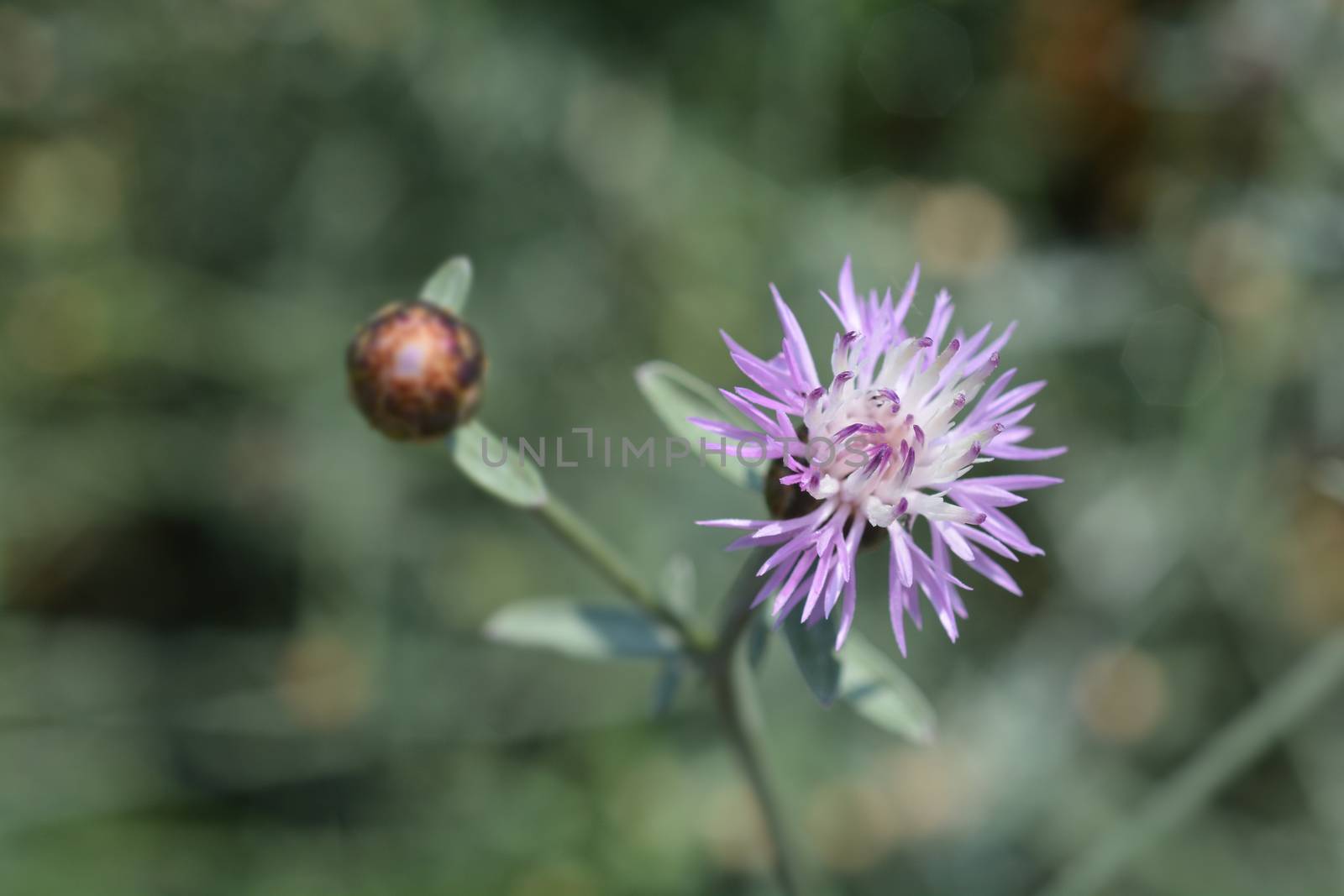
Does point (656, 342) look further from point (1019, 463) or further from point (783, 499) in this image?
point (783, 499)

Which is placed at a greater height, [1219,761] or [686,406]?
[686,406]

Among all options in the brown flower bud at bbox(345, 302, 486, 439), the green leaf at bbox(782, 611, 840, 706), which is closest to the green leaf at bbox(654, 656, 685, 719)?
the green leaf at bbox(782, 611, 840, 706)

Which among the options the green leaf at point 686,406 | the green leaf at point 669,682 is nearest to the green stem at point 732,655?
the green leaf at point 669,682

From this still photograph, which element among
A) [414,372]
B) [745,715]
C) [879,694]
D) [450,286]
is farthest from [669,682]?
[450,286]

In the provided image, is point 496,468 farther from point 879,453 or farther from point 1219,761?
point 1219,761

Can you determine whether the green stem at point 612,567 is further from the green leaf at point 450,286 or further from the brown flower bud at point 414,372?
the green leaf at point 450,286

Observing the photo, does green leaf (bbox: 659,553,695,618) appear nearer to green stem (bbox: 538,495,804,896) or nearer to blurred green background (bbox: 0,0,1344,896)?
green stem (bbox: 538,495,804,896)

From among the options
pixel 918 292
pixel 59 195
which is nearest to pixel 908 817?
pixel 918 292
